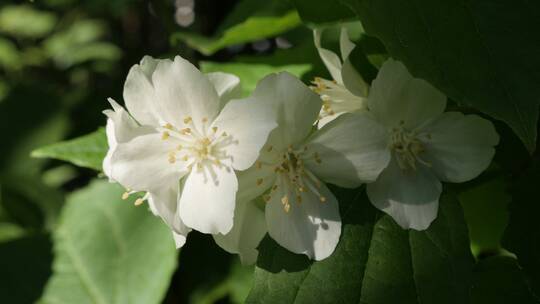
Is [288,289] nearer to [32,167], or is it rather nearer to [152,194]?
[152,194]

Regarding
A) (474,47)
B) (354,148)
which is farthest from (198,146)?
(474,47)

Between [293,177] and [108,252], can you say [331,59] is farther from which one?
[108,252]

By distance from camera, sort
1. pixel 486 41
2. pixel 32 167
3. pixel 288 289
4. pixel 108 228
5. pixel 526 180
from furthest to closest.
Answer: pixel 32 167 → pixel 108 228 → pixel 526 180 → pixel 288 289 → pixel 486 41

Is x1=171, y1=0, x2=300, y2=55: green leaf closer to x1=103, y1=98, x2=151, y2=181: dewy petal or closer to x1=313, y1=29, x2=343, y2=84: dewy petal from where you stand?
x1=313, y1=29, x2=343, y2=84: dewy petal

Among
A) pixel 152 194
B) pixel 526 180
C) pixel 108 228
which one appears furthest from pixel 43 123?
pixel 526 180

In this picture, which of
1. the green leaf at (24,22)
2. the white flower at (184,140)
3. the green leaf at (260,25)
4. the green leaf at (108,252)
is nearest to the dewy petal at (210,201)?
the white flower at (184,140)
